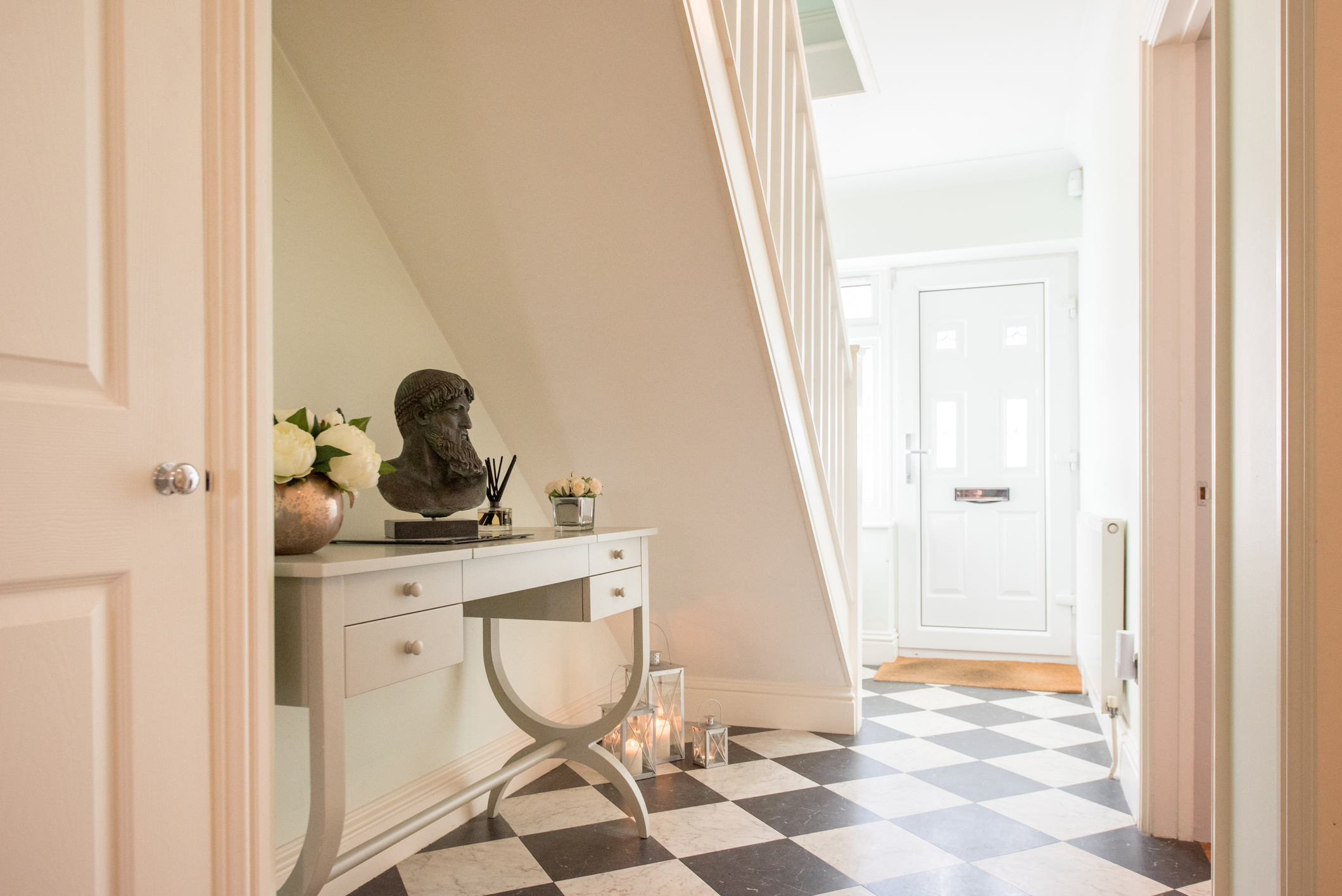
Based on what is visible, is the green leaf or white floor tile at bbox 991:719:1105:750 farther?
white floor tile at bbox 991:719:1105:750

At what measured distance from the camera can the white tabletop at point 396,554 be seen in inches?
46.7

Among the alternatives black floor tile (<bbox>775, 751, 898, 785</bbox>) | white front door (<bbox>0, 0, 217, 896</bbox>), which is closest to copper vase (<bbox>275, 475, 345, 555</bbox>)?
white front door (<bbox>0, 0, 217, 896</bbox>)

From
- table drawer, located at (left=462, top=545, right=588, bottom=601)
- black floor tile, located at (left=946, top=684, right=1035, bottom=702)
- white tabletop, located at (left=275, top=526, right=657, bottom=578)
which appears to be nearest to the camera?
white tabletop, located at (left=275, top=526, right=657, bottom=578)

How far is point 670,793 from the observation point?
2.39m

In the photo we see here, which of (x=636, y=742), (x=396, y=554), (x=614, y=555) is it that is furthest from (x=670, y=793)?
(x=396, y=554)

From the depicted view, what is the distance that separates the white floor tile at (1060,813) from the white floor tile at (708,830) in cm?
64

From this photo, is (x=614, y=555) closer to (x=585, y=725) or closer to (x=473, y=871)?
(x=585, y=725)

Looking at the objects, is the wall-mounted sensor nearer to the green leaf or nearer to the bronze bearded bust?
the bronze bearded bust

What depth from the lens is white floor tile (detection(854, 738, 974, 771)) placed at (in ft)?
8.68

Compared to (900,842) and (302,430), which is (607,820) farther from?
(302,430)

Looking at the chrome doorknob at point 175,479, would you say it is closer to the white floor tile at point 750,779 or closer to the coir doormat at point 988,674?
the white floor tile at point 750,779

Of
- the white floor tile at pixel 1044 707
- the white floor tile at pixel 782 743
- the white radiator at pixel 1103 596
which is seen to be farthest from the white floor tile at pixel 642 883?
the white floor tile at pixel 1044 707

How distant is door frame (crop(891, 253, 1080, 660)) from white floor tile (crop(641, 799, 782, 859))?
2.44 metres

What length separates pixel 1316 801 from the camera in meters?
1.01
